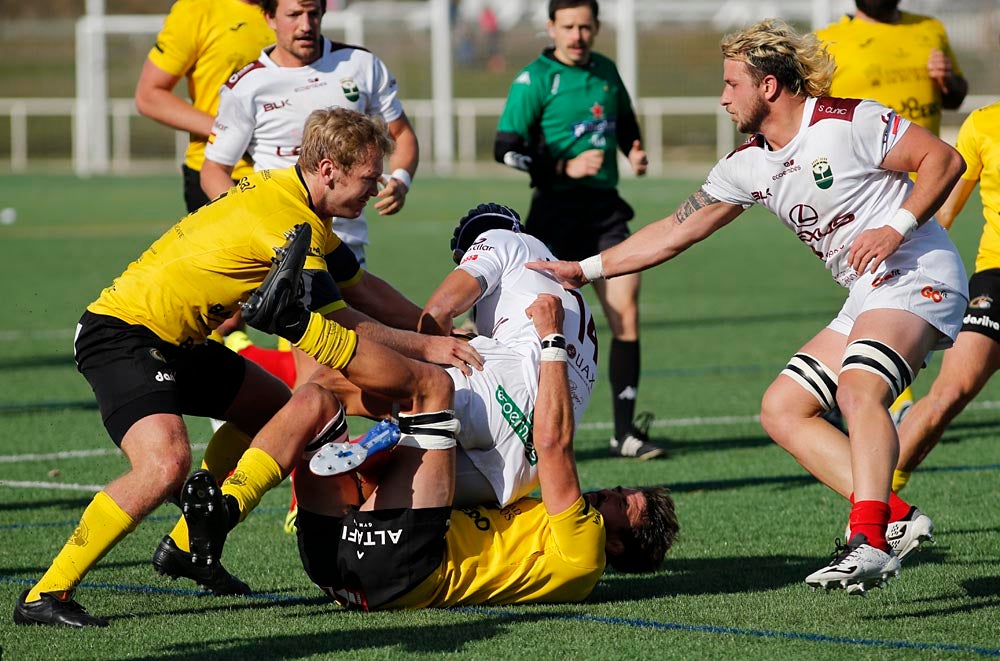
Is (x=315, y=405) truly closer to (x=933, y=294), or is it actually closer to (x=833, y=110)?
(x=833, y=110)

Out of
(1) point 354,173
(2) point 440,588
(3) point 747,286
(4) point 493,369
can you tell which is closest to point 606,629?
(2) point 440,588

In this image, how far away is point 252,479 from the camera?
16.5ft

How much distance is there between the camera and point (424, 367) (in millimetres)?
5211

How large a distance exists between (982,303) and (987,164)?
0.65 m

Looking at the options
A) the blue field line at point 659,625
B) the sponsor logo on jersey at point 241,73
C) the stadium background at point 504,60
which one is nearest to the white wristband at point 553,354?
the blue field line at point 659,625

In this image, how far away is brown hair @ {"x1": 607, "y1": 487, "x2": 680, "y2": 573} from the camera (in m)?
5.57

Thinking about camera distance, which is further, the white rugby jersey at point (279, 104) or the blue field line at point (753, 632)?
the white rugby jersey at point (279, 104)

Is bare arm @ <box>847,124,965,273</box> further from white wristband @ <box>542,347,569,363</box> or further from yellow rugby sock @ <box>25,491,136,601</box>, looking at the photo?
yellow rugby sock @ <box>25,491,136,601</box>

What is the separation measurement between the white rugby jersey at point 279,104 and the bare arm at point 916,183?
292 cm

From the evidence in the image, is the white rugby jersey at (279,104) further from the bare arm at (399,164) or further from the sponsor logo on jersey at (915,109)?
the sponsor logo on jersey at (915,109)

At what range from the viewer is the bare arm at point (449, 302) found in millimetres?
5797

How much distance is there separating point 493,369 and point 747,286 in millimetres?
11687

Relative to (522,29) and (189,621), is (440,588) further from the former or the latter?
(522,29)

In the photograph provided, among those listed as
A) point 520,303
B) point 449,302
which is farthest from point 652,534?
point 449,302
